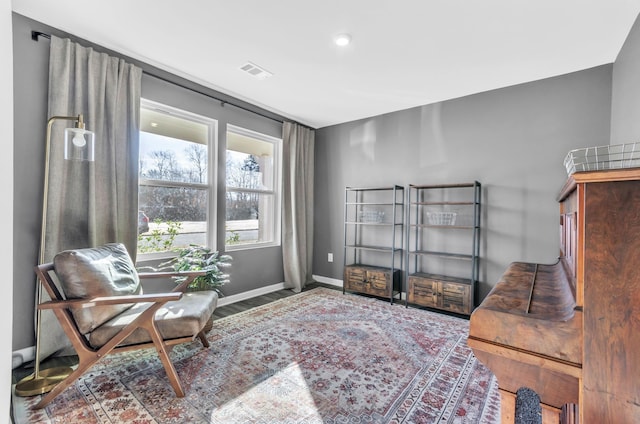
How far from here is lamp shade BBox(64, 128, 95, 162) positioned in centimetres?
182

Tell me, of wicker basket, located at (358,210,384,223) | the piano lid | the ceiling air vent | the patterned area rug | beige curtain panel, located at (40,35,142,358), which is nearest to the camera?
the piano lid

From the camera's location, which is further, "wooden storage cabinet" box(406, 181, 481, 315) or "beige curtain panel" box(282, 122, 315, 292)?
"beige curtain panel" box(282, 122, 315, 292)

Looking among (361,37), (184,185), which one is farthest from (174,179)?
(361,37)

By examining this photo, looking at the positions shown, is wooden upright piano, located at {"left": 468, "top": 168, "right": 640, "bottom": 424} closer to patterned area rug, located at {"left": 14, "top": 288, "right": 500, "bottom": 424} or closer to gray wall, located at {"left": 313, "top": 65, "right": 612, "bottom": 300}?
patterned area rug, located at {"left": 14, "top": 288, "right": 500, "bottom": 424}

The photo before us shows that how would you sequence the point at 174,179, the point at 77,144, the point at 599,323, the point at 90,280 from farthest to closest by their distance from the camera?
the point at 174,179 < the point at 77,144 < the point at 90,280 < the point at 599,323

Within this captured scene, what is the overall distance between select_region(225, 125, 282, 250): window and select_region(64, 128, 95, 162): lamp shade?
1603 millimetres

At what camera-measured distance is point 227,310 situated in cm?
314

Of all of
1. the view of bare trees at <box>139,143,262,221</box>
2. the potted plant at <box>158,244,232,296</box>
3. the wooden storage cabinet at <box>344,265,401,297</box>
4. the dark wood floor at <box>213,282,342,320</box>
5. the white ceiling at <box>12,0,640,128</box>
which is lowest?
the dark wood floor at <box>213,282,342,320</box>

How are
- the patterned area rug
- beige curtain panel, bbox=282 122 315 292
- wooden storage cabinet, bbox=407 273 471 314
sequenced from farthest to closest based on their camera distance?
beige curtain panel, bbox=282 122 315 292 < wooden storage cabinet, bbox=407 273 471 314 < the patterned area rug

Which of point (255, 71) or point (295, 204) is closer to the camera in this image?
point (255, 71)

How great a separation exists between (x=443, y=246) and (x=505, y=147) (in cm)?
129

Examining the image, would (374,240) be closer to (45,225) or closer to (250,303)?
(250,303)

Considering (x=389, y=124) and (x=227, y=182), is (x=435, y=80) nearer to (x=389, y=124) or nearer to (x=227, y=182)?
(x=389, y=124)

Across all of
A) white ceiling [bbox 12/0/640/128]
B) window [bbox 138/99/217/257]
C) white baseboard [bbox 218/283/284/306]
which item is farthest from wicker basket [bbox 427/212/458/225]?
window [bbox 138/99/217/257]
